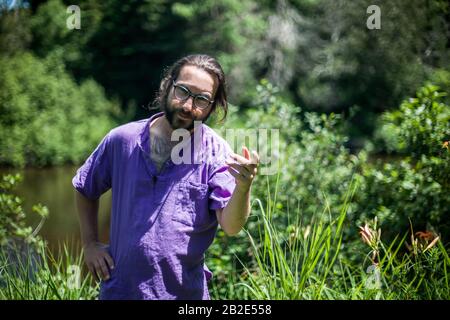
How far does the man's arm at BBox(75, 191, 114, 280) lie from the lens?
175 centimetres

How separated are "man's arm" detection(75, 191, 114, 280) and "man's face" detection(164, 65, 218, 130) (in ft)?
1.42

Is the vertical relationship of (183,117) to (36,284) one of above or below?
above

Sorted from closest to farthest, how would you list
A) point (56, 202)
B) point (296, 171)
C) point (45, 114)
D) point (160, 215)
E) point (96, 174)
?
point (160, 215) < point (96, 174) < point (296, 171) < point (56, 202) < point (45, 114)

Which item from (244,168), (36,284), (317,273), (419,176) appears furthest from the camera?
(419,176)

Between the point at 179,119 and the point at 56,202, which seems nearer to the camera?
the point at 179,119

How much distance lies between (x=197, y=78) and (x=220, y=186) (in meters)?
0.36

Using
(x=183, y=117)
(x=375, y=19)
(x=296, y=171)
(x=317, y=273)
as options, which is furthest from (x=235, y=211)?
(x=296, y=171)

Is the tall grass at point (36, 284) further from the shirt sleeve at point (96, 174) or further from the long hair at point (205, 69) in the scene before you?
the long hair at point (205, 69)

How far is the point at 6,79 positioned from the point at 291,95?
32.7ft

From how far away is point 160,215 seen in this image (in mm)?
1671

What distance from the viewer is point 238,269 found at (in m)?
3.71

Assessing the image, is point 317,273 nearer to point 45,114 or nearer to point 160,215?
point 160,215

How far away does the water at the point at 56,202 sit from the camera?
7431mm
